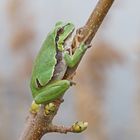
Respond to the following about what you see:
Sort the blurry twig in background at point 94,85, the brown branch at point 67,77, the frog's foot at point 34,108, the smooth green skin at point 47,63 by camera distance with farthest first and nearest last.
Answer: the blurry twig in background at point 94,85, the smooth green skin at point 47,63, the frog's foot at point 34,108, the brown branch at point 67,77

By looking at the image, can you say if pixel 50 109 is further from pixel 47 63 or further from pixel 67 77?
pixel 47 63

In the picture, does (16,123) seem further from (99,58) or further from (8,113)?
(99,58)

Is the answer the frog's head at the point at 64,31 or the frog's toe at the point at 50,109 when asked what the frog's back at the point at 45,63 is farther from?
the frog's toe at the point at 50,109

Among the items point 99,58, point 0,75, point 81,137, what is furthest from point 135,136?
point 0,75

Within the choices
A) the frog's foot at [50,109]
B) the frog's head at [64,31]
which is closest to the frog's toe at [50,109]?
the frog's foot at [50,109]

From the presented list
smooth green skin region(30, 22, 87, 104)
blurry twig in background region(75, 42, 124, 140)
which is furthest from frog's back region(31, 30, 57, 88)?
blurry twig in background region(75, 42, 124, 140)

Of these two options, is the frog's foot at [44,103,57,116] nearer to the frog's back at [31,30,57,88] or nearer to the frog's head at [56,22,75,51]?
the frog's back at [31,30,57,88]

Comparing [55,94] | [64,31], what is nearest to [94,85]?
[64,31]
